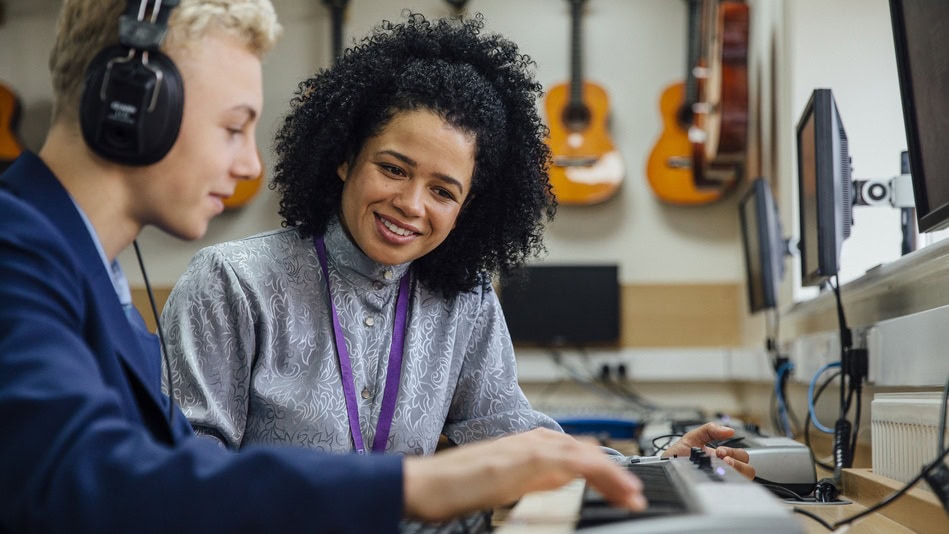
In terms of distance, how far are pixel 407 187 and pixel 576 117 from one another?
307 centimetres

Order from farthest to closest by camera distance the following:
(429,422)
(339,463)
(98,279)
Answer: (429,422) → (98,279) → (339,463)

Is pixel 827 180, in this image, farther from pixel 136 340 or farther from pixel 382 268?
pixel 136 340

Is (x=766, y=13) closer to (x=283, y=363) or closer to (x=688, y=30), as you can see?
(x=688, y=30)

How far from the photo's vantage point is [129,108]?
74 centimetres

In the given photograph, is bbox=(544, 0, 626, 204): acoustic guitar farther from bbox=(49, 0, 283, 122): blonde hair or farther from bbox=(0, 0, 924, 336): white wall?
bbox=(49, 0, 283, 122): blonde hair

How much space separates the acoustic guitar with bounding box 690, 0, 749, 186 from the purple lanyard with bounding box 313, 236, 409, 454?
2.24m

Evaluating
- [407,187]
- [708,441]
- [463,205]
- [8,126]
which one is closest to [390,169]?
[407,187]

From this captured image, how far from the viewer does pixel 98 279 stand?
2.48 ft

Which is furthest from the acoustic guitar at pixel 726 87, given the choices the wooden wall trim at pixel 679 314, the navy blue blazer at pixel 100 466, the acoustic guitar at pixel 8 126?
the acoustic guitar at pixel 8 126

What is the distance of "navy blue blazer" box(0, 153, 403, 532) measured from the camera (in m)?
0.59

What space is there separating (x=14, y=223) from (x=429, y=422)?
0.87 m

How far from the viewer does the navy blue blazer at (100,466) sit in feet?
1.94

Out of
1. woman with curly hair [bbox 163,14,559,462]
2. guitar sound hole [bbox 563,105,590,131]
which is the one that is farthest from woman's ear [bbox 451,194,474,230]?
guitar sound hole [bbox 563,105,590,131]

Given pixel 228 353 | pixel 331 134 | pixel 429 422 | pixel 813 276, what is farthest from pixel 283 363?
pixel 813 276
